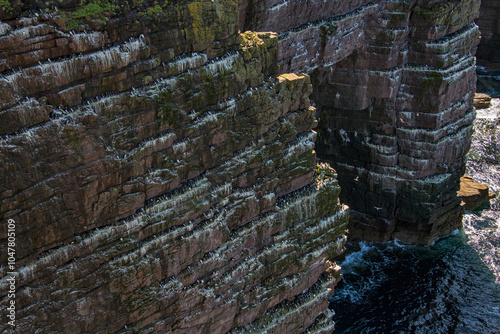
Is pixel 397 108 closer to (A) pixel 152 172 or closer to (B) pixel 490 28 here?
(A) pixel 152 172

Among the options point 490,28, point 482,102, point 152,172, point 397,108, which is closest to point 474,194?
point 397,108

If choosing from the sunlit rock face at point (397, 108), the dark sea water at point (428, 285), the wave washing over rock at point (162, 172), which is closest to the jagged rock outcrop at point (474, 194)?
the dark sea water at point (428, 285)

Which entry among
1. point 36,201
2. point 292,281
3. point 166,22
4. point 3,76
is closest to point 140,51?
point 166,22

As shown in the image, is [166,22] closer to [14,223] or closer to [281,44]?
[14,223]

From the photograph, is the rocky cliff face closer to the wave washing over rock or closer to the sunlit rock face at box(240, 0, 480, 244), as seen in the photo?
the wave washing over rock

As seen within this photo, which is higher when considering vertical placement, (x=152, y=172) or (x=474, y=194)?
(x=152, y=172)

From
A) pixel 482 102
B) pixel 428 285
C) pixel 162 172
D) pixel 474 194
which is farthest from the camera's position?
pixel 482 102
